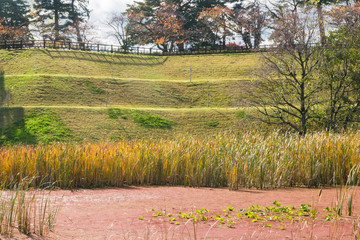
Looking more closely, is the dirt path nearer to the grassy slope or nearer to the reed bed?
the reed bed

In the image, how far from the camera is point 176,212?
565 cm

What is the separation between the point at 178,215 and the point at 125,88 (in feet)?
93.8

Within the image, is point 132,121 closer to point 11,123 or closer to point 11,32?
point 11,123

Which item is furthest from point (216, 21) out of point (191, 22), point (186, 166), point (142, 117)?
point (186, 166)

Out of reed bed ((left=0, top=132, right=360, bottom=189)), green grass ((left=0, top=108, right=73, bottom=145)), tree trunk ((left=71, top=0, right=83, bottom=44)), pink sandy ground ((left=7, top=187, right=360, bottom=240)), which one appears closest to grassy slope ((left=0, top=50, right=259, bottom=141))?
green grass ((left=0, top=108, right=73, bottom=145))

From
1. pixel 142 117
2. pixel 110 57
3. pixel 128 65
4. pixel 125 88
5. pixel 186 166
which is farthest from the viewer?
pixel 110 57

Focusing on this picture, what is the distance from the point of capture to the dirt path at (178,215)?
14.7ft

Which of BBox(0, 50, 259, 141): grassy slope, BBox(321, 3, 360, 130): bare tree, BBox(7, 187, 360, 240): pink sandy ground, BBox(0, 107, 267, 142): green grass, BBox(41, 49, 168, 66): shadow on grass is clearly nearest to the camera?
BBox(7, 187, 360, 240): pink sandy ground

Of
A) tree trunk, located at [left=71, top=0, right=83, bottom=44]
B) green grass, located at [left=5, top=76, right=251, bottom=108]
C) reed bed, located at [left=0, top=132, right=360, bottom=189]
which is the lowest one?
reed bed, located at [left=0, top=132, right=360, bottom=189]

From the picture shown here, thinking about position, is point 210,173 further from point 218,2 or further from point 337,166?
point 218,2

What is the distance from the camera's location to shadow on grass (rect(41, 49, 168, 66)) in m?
40.3

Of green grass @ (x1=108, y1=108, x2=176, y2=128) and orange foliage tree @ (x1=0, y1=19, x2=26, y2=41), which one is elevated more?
orange foliage tree @ (x1=0, y1=19, x2=26, y2=41)

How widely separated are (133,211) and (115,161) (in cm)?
288

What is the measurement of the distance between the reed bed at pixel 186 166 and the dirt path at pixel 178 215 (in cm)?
51
